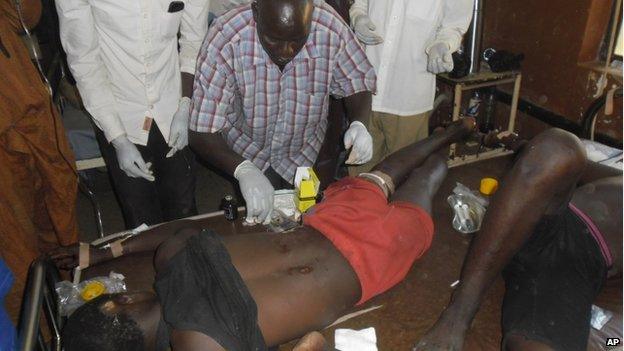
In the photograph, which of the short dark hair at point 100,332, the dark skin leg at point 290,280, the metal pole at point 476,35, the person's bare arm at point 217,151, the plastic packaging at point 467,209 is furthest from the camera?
the metal pole at point 476,35

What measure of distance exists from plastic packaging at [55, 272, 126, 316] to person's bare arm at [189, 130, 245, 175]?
0.57m

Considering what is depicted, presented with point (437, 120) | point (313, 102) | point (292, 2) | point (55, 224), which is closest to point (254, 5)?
point (292, 2)

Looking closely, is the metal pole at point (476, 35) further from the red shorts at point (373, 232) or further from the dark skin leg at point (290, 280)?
the dark skin leg at point (290, 280)

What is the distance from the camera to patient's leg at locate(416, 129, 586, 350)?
1353mm

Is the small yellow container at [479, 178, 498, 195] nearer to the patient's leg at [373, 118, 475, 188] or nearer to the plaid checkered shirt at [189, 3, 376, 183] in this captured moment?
the patient's leg at [373, 118, 475, 188]

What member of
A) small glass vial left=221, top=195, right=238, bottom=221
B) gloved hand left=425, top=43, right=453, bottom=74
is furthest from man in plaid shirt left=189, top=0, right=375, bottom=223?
gloved hand left=425, top=43, right=453, bottom=74

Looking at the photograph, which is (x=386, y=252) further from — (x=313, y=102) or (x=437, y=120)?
(x=437, y=120)

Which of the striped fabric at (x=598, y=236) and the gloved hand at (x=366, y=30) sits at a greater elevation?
the gloved hand at (x=366, y=30)

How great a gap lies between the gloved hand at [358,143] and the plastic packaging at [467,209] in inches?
17.8

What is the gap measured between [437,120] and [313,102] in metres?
2.39

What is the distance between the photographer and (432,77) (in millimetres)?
2357

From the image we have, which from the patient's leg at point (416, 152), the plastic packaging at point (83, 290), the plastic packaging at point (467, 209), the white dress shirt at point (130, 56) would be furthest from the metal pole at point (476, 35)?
the plastic packaging at point (83, 290)

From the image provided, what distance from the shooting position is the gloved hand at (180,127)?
199 centimetres

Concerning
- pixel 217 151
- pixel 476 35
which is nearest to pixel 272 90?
pixel 217 151
